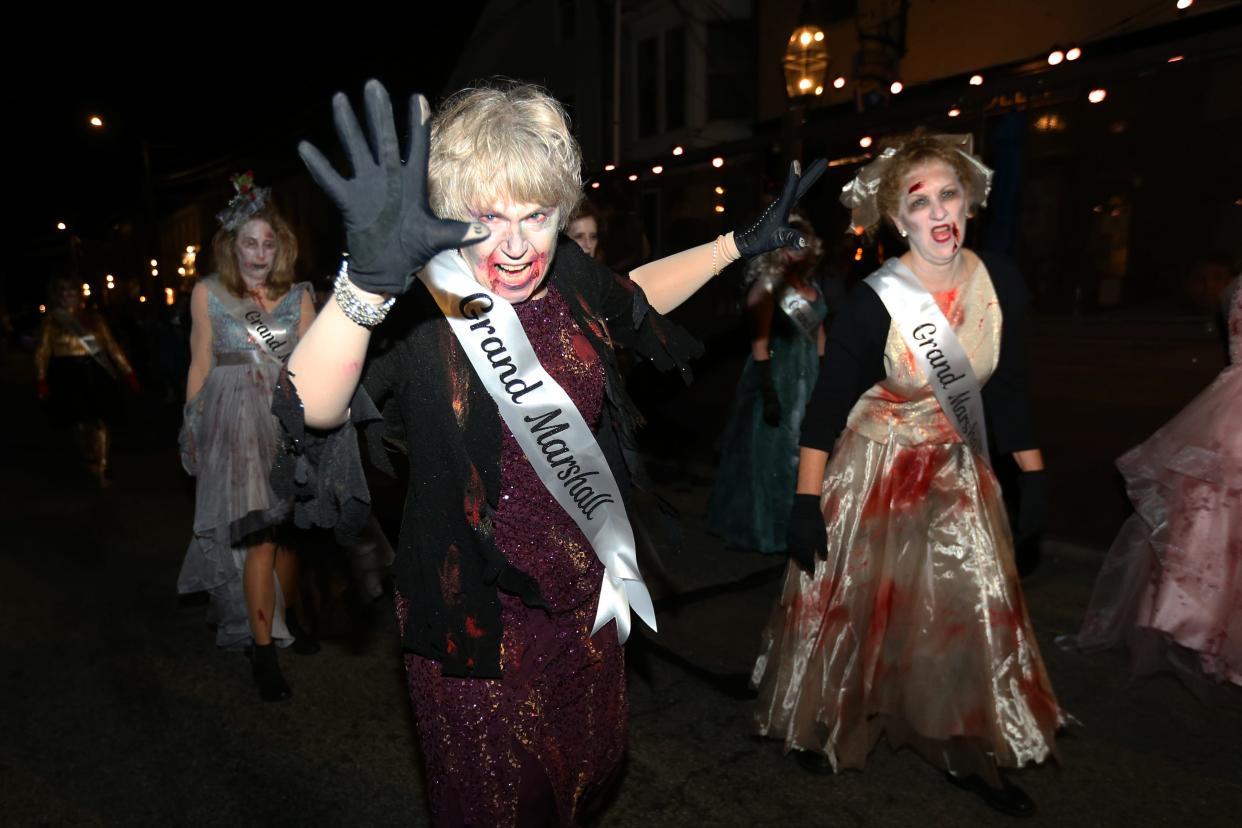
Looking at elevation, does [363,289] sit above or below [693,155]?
below

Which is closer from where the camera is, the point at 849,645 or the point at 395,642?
the point at 849,645

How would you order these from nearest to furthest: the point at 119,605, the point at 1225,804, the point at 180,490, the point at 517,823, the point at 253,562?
the point at 517,823 < the point at 1225,804 < the point at 253,562 < the point at 119,605 < the point at 180,490

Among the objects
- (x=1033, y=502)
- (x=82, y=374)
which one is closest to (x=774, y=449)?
(x=1033, y=502)

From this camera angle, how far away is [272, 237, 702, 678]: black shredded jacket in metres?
1.64

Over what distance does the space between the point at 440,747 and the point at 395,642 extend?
253 cm

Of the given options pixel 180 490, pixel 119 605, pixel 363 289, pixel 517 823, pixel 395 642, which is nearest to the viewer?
pixel 363 289

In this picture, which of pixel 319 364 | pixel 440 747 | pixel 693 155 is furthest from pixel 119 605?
pixel 693 155

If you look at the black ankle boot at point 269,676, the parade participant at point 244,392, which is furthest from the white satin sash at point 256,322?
the black ankle boot at point 269,676

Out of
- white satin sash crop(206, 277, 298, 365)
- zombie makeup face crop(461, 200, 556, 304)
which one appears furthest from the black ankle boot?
zombie makeup face crop(461, 200, 556, 304)

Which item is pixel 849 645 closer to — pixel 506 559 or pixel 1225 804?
pixel 1225 804

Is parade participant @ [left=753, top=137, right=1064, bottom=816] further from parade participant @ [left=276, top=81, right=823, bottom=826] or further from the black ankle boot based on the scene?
the black ankle boot

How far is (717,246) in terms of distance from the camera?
2.11 meters

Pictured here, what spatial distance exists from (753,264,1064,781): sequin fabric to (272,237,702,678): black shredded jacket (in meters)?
1.48

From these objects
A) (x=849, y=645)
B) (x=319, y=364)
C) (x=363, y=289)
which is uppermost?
(x=363, y=289)
